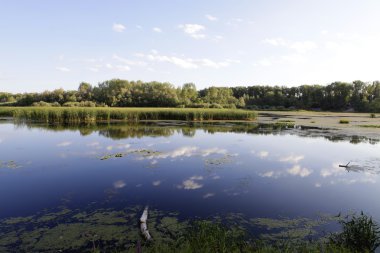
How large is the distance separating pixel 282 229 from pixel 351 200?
157 inches

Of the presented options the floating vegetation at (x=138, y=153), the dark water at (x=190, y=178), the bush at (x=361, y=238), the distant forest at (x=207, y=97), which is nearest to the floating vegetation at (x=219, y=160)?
the dark water at (x=190, y=178)

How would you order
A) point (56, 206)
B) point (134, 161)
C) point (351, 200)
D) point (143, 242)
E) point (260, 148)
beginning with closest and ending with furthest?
point (143, 242), point (56, 206), point (351, 200), point (134, 161), point (260, 148)

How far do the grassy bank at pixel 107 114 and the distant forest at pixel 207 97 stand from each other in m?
17.2

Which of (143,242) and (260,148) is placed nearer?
(143,242)

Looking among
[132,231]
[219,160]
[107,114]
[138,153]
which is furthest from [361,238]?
[107,114]

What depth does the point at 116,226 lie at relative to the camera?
7504mm

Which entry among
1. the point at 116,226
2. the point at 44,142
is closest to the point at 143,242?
the point at 116,226

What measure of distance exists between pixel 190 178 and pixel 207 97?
3053 inches

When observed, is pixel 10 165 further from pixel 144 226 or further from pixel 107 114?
pixel 107 114

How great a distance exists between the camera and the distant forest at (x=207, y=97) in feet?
231

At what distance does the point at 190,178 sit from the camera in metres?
12.3

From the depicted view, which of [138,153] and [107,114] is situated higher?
[107,114]

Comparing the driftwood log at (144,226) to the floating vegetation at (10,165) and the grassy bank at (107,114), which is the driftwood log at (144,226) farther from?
the grassy bank at (107,114)

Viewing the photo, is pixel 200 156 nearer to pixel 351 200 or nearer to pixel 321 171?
pixel 321 171
